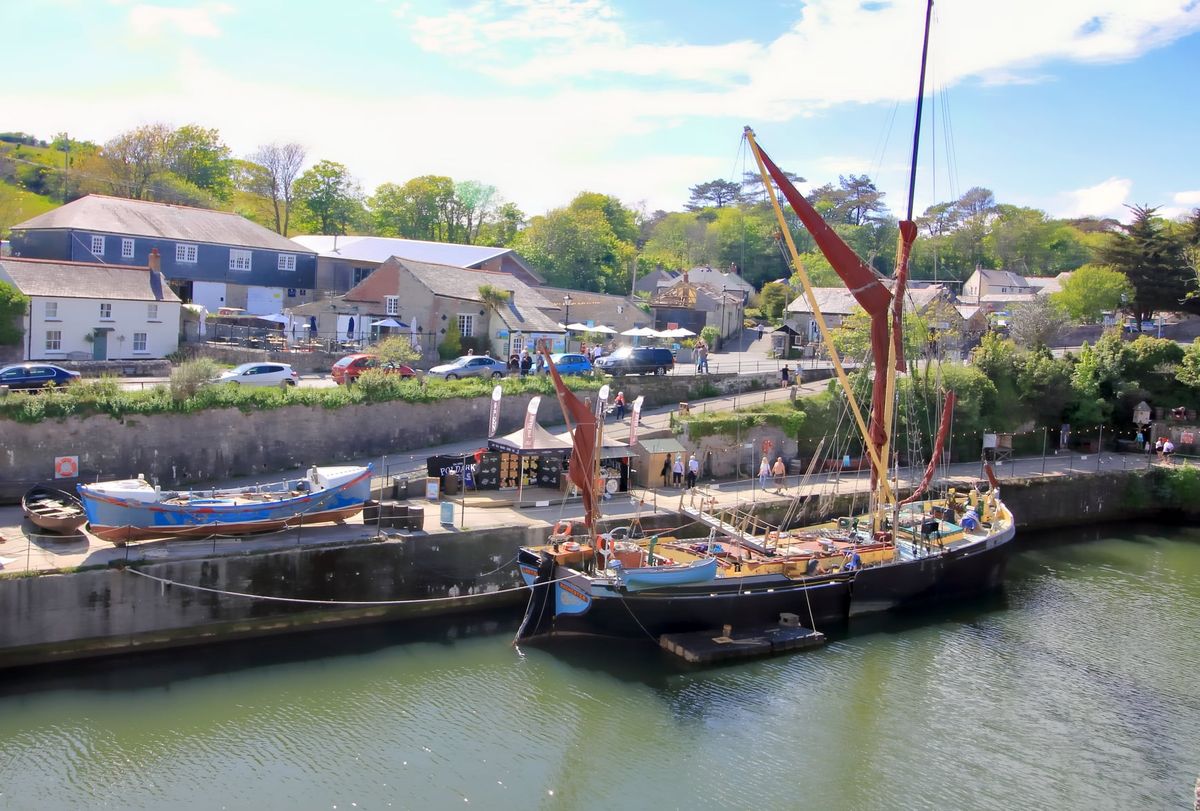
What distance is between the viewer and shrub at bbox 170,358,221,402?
2866 centimetres

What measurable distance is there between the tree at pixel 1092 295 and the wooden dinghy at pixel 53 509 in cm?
5820

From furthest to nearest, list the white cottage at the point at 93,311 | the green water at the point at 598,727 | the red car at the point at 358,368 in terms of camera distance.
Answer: the white cottage at the point at 93,311 → the red car at the point at 358,368 → the green water at the point at 598,727

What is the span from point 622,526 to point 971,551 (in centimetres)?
1046

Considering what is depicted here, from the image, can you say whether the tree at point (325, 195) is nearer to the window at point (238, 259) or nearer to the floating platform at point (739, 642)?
the window at point (238, 259)

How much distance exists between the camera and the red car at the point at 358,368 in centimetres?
3591

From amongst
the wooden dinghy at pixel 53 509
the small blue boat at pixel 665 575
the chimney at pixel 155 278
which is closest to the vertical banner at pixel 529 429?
the small blue boat at pixel 665 575

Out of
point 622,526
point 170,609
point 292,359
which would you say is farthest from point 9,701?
point 292,359

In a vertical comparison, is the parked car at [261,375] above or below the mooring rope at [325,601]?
above

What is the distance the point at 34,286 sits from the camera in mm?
38625

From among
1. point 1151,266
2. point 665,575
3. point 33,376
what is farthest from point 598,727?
point 1151,266

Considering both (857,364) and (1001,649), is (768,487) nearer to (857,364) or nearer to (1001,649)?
(1001,649)

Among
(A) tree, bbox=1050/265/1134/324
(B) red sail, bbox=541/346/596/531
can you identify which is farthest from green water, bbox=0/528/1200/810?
(A) tree, bbox=1050/265/1134/324

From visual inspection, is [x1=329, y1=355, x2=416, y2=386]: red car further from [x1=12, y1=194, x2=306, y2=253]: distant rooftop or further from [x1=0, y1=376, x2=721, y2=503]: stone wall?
[x1=12, y1=194, x2=306, y2=253]: distant rooftop

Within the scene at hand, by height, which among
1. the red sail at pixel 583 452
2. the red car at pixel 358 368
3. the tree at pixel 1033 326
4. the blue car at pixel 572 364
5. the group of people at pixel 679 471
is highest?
the tree at pixel 1033 326
